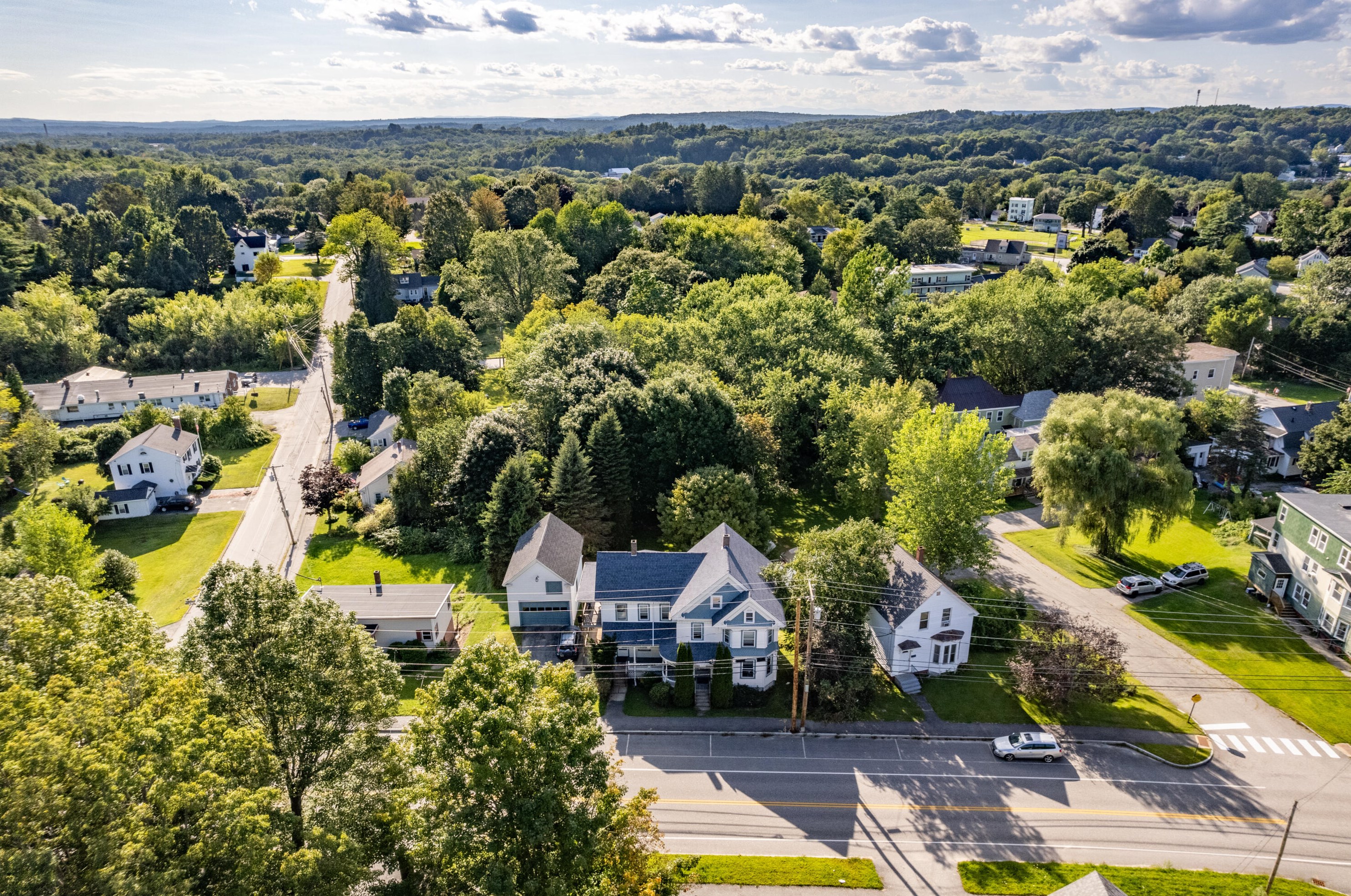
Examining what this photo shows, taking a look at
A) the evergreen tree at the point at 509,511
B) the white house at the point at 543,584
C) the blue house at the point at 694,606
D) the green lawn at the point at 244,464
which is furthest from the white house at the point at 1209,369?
the green lawn at the point at 244,464

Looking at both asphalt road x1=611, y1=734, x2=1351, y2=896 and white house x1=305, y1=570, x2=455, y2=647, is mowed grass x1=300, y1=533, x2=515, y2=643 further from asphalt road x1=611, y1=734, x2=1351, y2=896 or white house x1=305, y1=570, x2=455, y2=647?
asphalt road x1=611, y1=734, x2=1351, y2=896

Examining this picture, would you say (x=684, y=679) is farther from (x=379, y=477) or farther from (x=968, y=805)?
(x=379, y=477)

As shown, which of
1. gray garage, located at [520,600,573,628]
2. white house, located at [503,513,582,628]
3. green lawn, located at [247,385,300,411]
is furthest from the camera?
green lawn, located at [247,385,300,411]

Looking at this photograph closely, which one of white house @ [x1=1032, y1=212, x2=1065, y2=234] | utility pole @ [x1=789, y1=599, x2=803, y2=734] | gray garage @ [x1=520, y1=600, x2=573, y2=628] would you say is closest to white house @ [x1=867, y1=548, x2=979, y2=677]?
utility pole @ [x1=789, y1=599, x2=803, y2=734]

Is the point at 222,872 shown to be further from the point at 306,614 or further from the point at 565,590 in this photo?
the point at 565,590

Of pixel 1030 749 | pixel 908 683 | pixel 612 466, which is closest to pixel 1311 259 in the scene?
pixel 908 683
